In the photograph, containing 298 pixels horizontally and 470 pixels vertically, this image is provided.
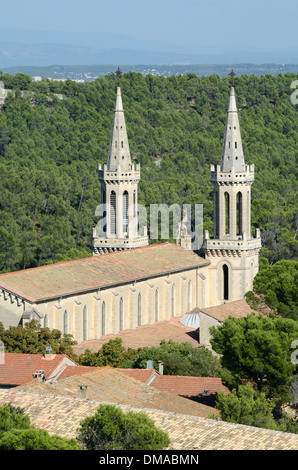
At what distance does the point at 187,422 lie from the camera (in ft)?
114

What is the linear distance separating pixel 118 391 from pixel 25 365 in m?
6.02

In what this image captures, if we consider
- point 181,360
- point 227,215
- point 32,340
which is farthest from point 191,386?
point 227,215

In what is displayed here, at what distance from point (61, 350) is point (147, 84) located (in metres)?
103

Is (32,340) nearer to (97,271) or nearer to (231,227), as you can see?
(97,271)

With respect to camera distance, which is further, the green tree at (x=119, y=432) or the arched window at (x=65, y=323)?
the arched window at (x=65, y=323)

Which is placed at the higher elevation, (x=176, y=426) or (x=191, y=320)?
(x=176, y=426)

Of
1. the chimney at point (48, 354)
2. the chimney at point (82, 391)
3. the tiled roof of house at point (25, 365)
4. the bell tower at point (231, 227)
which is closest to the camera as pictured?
the chimney at point (82, 391)

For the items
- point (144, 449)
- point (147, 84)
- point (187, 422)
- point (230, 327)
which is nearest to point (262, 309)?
point (230, 327)

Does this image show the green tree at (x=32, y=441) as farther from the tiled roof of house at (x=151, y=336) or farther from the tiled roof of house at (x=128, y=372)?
the tiled roof of house at (x=151, y=336)

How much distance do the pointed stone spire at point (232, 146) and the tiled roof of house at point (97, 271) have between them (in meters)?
4.99

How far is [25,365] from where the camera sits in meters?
46.2

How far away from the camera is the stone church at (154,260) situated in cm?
6038

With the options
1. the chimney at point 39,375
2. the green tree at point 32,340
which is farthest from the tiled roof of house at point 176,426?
the green tree at point 32,340
